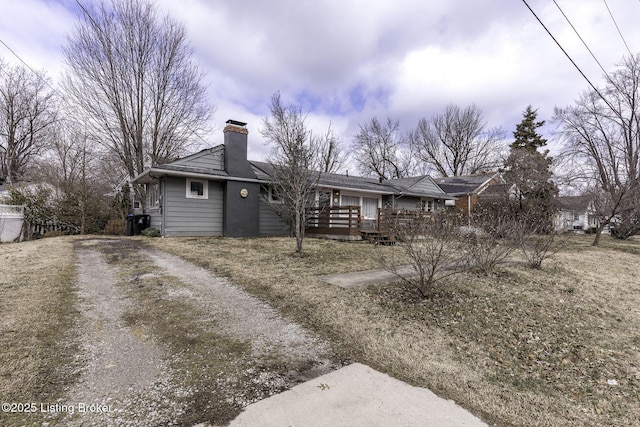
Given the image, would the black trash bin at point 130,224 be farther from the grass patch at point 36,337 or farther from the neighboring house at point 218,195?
the grass patch at point 36,337

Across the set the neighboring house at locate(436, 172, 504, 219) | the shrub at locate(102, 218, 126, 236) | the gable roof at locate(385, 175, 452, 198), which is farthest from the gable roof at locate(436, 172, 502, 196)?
the shrub at locate(102, 218, 126, 236)

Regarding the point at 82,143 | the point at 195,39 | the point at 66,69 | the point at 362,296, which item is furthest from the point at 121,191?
the point at 362,296

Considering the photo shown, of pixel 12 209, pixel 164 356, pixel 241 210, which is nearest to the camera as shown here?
pixel 164 356

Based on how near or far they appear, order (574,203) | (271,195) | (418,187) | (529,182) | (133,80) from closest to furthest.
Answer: (271,195)
(133,80)
(529,182)
(574,203)
(418,187)

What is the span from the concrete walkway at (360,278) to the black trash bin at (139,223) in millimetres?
11032

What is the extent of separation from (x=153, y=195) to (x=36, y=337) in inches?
467

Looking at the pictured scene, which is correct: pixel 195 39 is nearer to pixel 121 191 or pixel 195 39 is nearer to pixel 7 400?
pixel 121 191

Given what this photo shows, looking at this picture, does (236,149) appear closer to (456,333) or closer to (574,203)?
(456,333)

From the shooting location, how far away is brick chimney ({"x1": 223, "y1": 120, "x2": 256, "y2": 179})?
1259 cm

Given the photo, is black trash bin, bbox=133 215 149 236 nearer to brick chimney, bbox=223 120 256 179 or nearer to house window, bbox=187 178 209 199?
house window, bbox=187 178 209 199

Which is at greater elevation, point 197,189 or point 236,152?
point 236,152

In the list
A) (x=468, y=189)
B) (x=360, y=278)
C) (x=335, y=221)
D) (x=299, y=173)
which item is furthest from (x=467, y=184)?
(x=360, y=278)

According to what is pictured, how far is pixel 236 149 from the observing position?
1282 cm

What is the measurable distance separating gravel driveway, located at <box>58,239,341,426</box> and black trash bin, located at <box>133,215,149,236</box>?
899 centimetres
